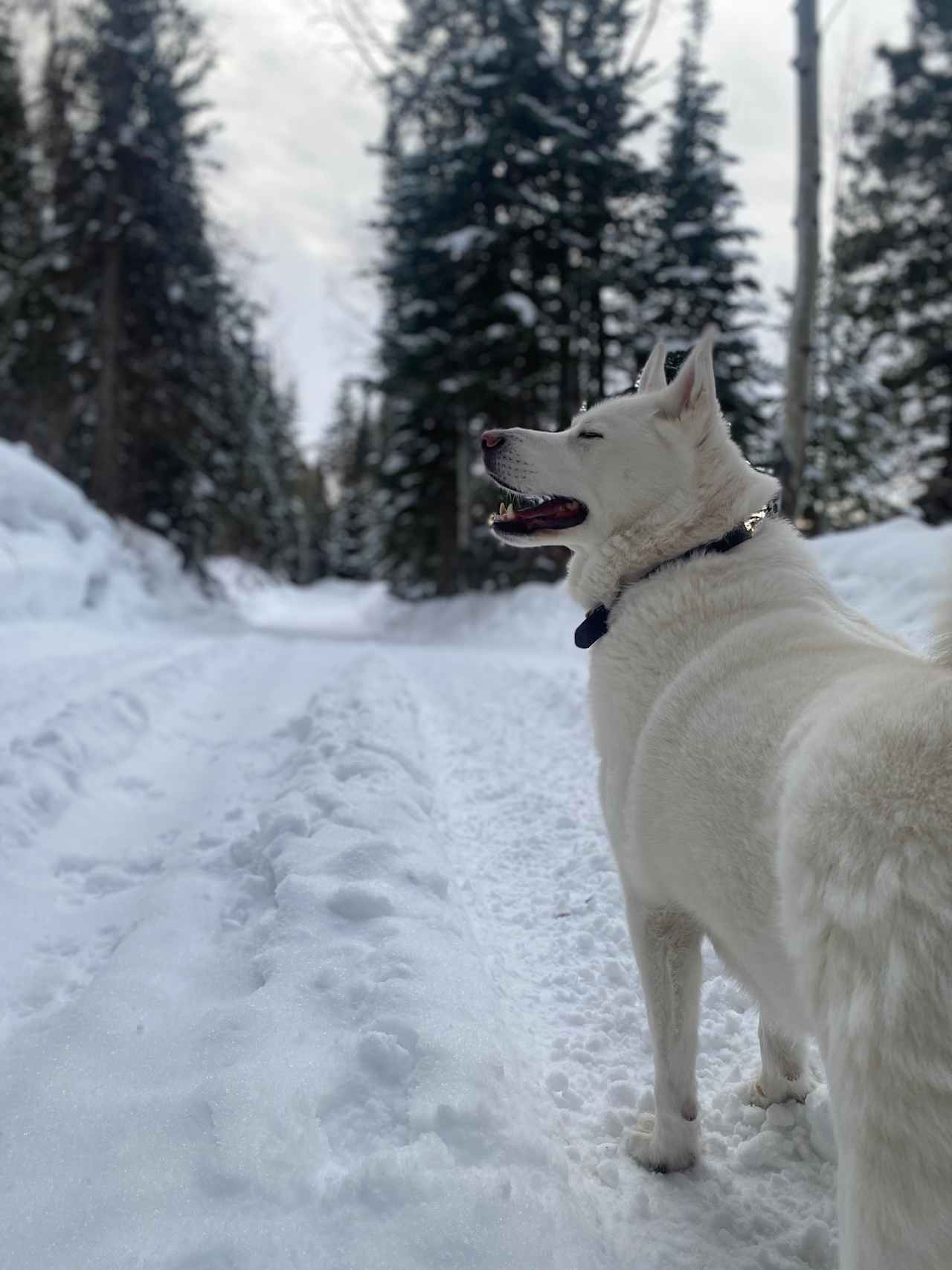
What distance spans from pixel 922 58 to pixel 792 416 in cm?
1256

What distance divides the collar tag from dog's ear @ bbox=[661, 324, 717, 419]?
61cm

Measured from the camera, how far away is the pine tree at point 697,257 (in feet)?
50.8

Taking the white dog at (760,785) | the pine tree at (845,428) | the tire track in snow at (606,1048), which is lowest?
the tire track in snow at (606,1048)

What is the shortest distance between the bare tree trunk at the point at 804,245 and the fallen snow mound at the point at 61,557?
30.1ft

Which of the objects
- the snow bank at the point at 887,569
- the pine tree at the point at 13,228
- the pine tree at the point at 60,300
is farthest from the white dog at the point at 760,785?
the pine tree at the point at 13,228

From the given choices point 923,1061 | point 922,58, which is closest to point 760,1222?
point 923,1061

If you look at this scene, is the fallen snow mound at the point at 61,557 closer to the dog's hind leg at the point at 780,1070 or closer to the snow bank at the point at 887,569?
the snow bank at the point at 887,569

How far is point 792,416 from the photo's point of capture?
8.52 meters

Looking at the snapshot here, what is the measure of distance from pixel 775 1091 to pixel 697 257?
55.0ft

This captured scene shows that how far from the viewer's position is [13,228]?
1862 centimetres

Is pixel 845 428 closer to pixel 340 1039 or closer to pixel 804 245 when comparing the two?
pixel 804 245

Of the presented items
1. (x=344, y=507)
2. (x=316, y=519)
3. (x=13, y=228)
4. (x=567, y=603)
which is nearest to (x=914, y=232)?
(x=567, y=603)

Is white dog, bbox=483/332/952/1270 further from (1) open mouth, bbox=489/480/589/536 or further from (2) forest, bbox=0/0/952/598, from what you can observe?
(2) forest, bbox=0/0/952/598

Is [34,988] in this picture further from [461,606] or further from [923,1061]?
[461,606]
